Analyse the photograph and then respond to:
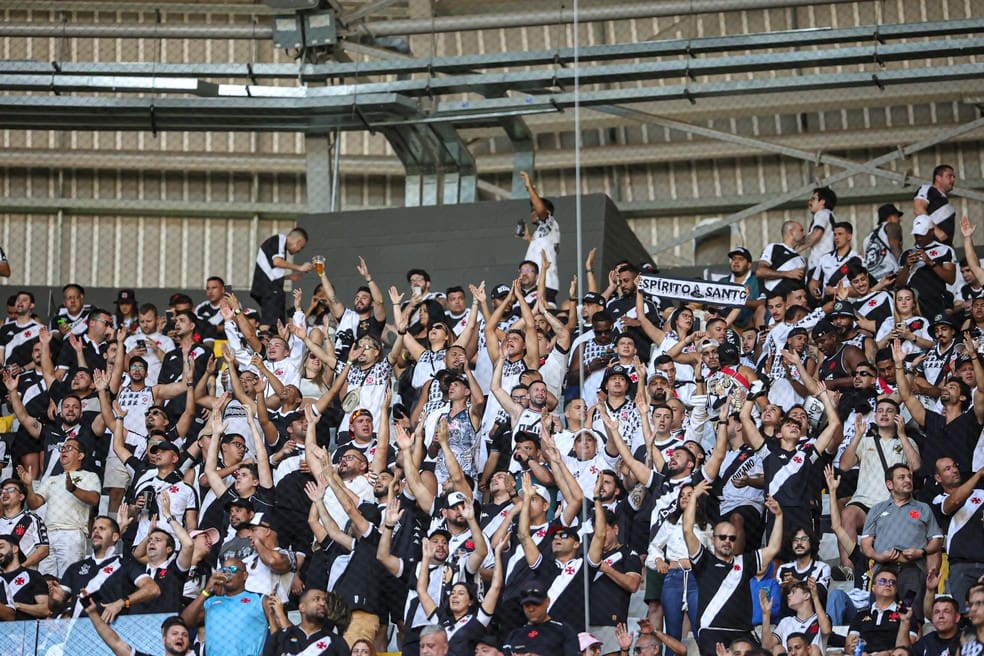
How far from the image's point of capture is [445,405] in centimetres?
1066

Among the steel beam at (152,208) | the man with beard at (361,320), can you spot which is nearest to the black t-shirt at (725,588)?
the man with beard at (361,320)

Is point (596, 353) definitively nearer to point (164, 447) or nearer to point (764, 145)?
point (164, 447)

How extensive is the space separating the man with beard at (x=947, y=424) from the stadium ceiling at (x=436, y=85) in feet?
17.6

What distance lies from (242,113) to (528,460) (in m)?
6.94

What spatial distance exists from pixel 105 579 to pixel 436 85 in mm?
7081

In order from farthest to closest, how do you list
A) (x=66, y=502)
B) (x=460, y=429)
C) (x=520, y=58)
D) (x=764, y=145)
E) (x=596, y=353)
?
(x=764, y=145)
(x=520, y=58)
(x=596, y=353)
(x=66, y=502)
(x=460, y=429)

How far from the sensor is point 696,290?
34.7 ft

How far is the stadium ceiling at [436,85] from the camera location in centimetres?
1469

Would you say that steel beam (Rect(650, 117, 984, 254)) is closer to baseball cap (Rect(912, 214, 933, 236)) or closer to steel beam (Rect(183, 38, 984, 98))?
steel beam (Rect(183, 38, 984, 98))

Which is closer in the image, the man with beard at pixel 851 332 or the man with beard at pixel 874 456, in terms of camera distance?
the man with beard at pixel 874 456

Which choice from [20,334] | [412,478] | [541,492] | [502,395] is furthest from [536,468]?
[20,334]

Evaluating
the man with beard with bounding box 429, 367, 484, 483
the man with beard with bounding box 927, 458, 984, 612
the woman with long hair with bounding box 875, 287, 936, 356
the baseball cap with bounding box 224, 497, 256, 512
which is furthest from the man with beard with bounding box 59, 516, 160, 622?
the woman with long hair with bounding box 875, 287, 936, 356

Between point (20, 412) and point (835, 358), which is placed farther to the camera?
point (20, 412)

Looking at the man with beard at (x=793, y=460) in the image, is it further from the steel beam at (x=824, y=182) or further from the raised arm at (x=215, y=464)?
the steel beam at (x=824, y=182)
